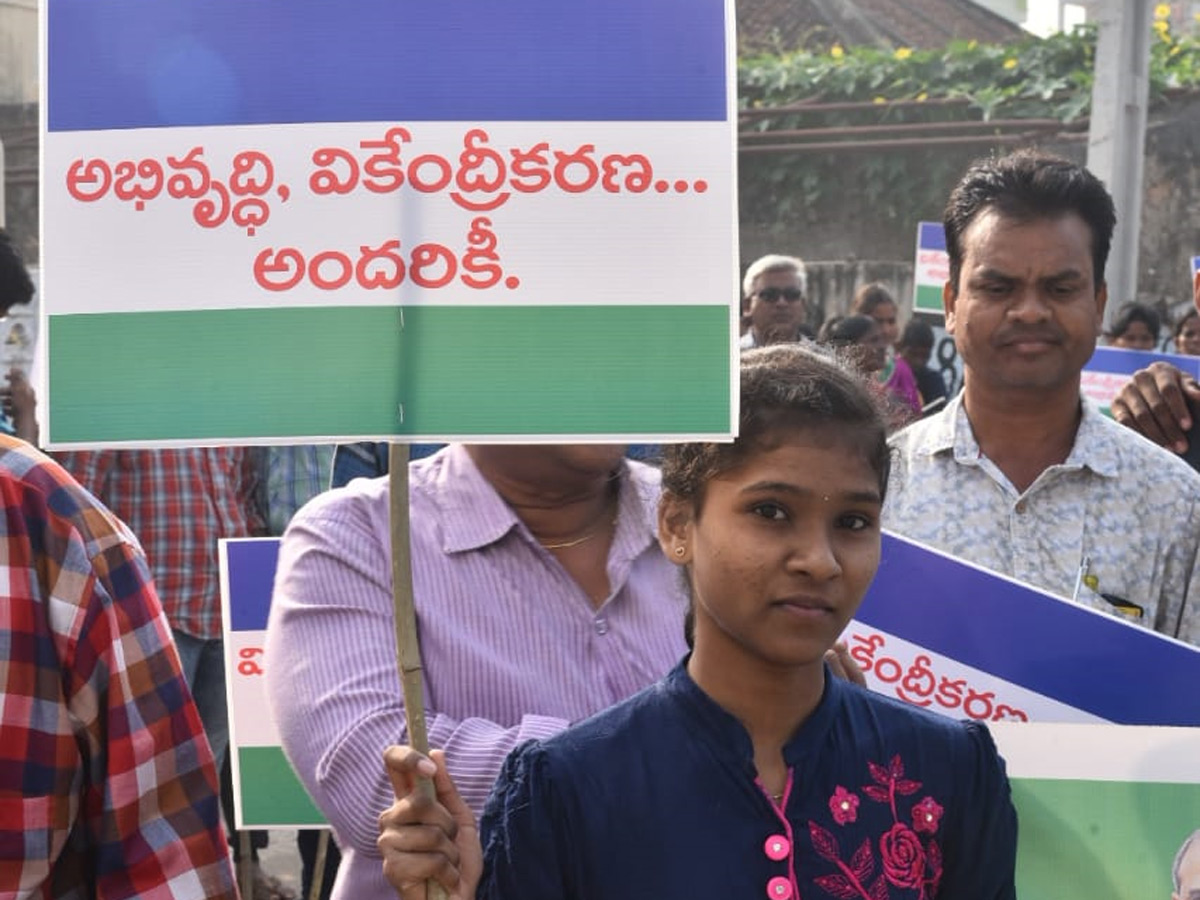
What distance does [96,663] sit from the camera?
A: 2.03 meters

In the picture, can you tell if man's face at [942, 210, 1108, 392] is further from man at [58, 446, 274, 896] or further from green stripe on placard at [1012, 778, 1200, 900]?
man at [58, 446, 274, 896]

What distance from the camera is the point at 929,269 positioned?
1029 cm

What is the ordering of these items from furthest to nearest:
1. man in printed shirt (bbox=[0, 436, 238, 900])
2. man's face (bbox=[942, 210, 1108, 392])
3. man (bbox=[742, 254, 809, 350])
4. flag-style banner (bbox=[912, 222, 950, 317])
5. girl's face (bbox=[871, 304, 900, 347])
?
1. girl's face (bbox=[871, 304, 900, 347])
2. flag-style banner (bbox=[912, 222, 950, 317])
3. man (bbox=[742, 254, 809, 350])
4. man's face (bbox=[942, 210, 1108, 392])
5. man in printed shirt (bbox=[0, 436, 238, 900])

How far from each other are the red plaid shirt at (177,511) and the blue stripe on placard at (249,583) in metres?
1.45

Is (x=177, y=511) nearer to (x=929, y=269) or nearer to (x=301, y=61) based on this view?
(x=301, y=61)

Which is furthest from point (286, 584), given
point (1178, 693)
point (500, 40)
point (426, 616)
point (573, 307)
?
point (1178, 693)

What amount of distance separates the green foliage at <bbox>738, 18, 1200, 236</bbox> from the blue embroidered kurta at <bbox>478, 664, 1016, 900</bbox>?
14.6 metres

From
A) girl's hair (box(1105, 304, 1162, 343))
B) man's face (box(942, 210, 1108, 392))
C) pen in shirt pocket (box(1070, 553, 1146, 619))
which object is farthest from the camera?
girl's hair (box(1105, 304, 1162, 343))

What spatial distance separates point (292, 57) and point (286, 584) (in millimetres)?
686

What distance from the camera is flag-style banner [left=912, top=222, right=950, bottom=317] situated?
981 cm

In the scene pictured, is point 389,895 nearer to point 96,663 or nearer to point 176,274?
point 96,663

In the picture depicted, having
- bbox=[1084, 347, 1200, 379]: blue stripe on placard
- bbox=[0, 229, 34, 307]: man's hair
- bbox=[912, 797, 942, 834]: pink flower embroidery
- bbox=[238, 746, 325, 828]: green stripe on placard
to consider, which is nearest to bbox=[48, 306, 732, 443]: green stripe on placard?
bbox=[912, 797, 942, 834]: pink flower embroidery

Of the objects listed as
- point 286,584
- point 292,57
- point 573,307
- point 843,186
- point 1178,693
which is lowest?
point 1178,693

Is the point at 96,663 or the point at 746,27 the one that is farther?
the point at 746,27
